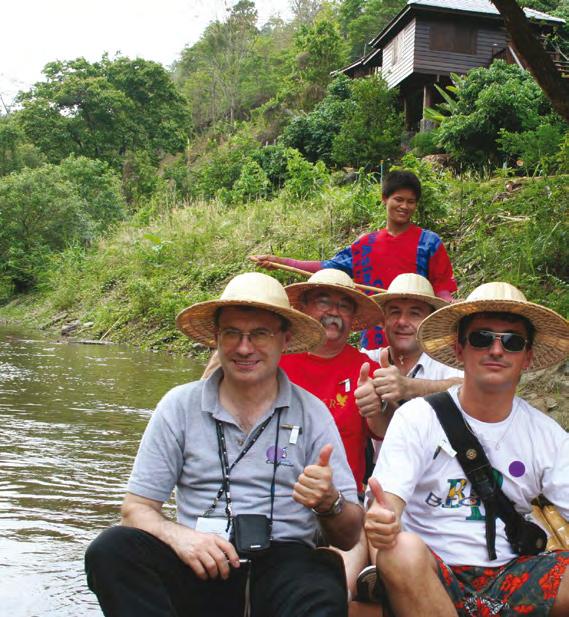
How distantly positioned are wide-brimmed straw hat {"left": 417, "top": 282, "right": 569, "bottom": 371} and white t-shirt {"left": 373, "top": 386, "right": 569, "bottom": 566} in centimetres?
34

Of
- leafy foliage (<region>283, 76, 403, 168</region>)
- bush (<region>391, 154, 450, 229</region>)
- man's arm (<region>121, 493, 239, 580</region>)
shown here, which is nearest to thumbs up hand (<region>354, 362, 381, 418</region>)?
man's arm (<region>121, 493, 239, 580</region>)

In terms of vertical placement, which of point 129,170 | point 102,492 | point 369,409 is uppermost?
point 129,170

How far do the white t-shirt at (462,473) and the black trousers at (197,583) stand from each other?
0.34 meters

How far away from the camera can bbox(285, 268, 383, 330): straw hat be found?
3.64 metres

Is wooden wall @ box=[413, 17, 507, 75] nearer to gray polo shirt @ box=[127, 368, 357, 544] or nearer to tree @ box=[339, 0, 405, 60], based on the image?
tree @ box=[339, 0, 405, 60]

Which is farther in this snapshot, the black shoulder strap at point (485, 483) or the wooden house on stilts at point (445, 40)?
the wooden house on stilts at point (445, 40)

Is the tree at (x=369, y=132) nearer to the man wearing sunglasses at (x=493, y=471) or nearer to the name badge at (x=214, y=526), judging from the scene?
the man wearing sunglasses at (x=493, y=471)

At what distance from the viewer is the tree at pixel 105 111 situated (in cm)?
4488

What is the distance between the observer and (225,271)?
1542 cm

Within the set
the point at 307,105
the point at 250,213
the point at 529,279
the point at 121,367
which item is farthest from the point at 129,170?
the point at 529,279

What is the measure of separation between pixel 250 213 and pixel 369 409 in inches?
554

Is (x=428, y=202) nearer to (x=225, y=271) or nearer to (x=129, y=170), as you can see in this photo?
(x=225, y=271)

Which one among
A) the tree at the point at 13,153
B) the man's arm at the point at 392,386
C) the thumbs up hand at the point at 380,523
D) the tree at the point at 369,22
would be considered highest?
the tree at the point at 369,22

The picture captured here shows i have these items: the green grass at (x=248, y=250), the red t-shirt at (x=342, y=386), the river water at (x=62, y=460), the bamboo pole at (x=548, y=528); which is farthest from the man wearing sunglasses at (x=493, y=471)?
the green grass at (x=248, y=250)
